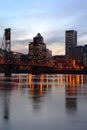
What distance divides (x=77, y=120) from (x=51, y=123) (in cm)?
149

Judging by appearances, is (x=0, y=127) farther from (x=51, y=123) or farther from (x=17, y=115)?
(x=17, y=115)

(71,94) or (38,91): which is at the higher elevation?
(38,91)

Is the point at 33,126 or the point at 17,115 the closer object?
the point at 33,126

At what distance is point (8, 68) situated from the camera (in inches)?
7303

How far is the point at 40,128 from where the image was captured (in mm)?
15227

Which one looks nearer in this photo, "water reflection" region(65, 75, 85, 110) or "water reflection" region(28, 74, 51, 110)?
"water reflection" region(65, 75, 85, 110)

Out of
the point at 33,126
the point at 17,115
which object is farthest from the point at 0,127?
the point at 17,115

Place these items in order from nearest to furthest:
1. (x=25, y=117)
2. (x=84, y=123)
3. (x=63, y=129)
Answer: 1. (x=63, y=129)
2. (x=84, y=123)
3. (x=25, y=117)

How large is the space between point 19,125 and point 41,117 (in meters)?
2.70

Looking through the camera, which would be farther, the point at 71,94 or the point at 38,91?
the point at 38,91

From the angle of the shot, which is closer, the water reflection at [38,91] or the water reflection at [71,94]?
the water reflection at [71,94]

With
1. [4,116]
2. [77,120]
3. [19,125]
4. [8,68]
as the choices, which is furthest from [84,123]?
[8,68]

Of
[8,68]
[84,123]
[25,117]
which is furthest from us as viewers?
[8,68]

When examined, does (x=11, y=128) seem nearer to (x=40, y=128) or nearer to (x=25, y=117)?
(x=40, y=128)
